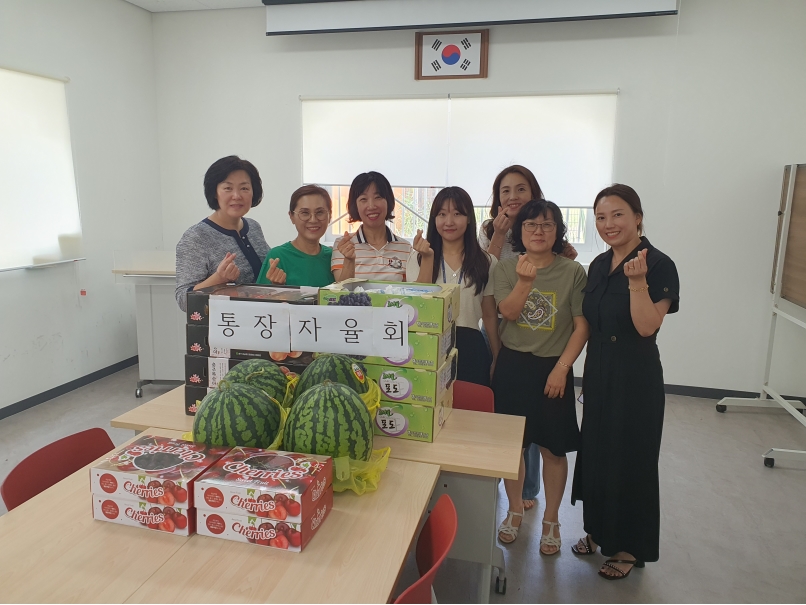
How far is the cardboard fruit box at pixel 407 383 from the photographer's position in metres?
1.63

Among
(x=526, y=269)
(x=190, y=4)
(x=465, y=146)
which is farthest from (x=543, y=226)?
(x=190, y=4)

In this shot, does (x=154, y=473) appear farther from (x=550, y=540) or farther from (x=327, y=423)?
(x=550, y=540)

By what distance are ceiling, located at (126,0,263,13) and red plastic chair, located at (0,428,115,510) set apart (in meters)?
4.22

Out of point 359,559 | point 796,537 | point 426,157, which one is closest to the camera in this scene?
point 359,559

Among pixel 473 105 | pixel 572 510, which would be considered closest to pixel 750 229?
pixel 473 105

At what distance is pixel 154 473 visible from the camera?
122cm

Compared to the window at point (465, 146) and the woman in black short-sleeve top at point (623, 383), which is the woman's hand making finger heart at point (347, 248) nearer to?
the woman in black short-sleeve top at point (623, 383)

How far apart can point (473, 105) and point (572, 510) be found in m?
3.27

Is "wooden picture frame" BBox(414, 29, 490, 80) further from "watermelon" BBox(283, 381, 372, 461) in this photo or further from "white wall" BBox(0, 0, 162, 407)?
"watermelon" BBox(283, 381, 372, 461)

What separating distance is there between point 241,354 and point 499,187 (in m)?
1.55

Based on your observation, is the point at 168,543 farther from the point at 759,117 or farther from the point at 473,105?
the point at 759,117

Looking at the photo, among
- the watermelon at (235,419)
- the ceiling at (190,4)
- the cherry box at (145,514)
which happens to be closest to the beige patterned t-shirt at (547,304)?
the watermelon at (235,419)

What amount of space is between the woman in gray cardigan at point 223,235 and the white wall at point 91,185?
92.8 inches

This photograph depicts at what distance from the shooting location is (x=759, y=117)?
13.5 feet
